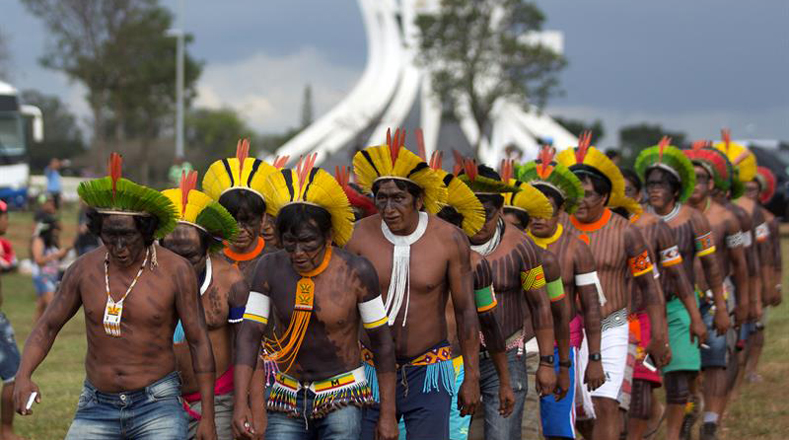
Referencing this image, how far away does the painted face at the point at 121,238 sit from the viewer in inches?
219

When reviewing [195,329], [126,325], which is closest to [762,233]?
[195,329]

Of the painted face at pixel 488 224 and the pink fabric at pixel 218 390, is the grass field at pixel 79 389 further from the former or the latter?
the painted face at pixel 488 224

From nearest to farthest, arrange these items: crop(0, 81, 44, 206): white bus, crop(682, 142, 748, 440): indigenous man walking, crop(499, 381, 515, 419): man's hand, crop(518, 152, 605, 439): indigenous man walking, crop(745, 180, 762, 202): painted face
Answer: crop(499, 381, 515, 419): man's hand
crop(518, 152, 605, 439): indigenous man walking
crop(682, 142, 748, 440): indigenous man walking
crop(745, 180, 762, 202): painted face
crop(0, 81, 44, 206): white bus

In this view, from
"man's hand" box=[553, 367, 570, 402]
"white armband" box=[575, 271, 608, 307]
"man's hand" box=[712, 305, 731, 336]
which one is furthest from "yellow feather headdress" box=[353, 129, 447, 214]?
"man's hand" box=[712, 305, 731, 336]

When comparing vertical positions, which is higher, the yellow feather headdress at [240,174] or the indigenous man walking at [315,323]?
the yellow feather headdress at [240,174]

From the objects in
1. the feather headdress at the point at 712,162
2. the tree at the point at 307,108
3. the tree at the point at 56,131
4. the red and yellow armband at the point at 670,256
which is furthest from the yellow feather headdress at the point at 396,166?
the tree at the point at 307,108

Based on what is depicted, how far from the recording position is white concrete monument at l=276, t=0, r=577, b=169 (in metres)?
66.6

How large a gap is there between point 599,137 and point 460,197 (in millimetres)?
109049

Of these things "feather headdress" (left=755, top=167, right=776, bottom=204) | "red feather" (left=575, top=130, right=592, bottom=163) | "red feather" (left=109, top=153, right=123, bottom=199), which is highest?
"feather headdress" (left=755, top=167, right=776, bottom=204)

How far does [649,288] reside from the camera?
28.4ft

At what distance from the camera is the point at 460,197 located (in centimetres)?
684

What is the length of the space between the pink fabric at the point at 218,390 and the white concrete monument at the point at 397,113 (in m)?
58.5

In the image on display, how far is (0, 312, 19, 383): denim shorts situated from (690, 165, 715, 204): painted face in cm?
596

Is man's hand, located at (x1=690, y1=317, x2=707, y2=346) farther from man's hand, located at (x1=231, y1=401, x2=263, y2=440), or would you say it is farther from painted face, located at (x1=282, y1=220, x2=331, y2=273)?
man's hand, located at (x1=231, y1=401, x2=263, y2=440)
